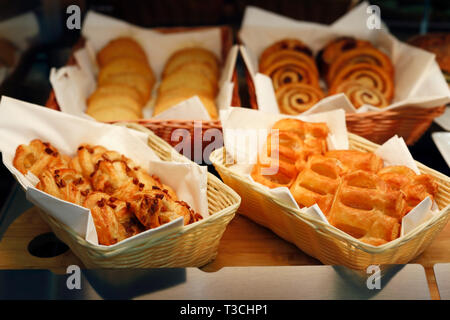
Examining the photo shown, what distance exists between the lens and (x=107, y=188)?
1.34 meters

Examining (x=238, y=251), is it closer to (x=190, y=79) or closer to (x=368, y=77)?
(x=190, y=79)

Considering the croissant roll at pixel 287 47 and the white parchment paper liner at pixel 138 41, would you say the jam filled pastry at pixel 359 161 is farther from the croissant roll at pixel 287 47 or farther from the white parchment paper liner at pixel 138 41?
the croissant roll at pixel 287 47

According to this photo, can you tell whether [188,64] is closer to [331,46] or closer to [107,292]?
[331,46]

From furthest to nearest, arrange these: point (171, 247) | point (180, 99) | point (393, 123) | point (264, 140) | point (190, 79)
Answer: point (190, 79) → point (180, 99) → point (393, 123) → point (264, 140) → point (171, 247)

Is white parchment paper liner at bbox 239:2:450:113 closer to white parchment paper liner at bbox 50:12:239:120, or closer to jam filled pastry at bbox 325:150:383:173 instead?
white parchment paper liner at bbox 50:12:239:120

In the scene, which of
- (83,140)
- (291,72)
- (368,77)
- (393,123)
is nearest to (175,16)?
(291,72)

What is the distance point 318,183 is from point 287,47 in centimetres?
127

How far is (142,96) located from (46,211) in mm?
1116

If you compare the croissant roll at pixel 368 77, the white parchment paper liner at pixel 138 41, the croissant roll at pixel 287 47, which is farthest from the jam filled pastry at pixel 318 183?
the croissant roll at pixel 287 47

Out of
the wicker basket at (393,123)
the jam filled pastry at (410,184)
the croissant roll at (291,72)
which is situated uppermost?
the croissant roll at (291,72)

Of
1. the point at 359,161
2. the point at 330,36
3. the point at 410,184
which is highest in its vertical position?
the point at 330,36

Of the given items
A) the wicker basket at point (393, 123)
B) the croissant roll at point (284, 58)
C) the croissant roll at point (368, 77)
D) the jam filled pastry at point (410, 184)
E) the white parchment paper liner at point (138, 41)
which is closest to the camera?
the jam filled pastry at point (410, 184)

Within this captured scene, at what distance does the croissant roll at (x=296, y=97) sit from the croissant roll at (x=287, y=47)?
35cm

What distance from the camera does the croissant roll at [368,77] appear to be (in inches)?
86.3
